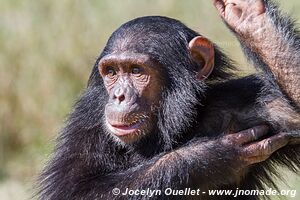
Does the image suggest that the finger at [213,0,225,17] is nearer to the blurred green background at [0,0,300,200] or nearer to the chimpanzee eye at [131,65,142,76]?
the chimpanzee eye at [131,65,142,76]

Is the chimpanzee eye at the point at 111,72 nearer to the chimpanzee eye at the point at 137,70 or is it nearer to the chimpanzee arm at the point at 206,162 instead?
the chimpanzee eye at the point at 137,70

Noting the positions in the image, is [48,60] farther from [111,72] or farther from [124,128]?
[124,128]

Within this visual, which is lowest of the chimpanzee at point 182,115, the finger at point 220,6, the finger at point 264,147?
the finger at point 264,147

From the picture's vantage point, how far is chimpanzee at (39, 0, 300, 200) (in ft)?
16.3

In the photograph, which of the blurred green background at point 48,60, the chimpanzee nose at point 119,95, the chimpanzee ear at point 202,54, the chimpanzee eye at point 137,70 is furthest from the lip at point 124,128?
the blurred green background at point 48,60

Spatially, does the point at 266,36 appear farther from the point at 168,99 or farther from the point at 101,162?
the point at 101,162

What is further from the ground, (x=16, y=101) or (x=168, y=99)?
(x=16, y=101)

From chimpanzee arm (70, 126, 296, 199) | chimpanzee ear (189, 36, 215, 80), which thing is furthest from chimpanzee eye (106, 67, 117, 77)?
chimpanzee arm (70, 126, 296, 199)

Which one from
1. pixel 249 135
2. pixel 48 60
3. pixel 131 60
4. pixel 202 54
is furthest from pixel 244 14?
pixel 48 60

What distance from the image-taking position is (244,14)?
195 inches

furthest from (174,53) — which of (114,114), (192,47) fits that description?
(114,114)

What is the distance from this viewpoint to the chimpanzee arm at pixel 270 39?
4941mm

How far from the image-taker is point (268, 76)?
5.09m

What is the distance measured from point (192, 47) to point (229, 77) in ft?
1.14
